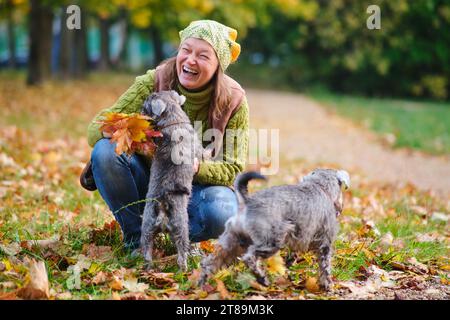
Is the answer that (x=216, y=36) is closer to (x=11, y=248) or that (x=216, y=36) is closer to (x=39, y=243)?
(x=39, y=243)

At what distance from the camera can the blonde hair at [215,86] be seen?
4008 mm

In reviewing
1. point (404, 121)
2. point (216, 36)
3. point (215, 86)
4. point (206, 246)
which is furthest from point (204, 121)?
point (404, 121)

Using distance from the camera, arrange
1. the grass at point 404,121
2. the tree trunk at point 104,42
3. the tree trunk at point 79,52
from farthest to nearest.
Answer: the tree trunk at point 104,42, the tree trunk at point 79,52, the grass at point 404,121

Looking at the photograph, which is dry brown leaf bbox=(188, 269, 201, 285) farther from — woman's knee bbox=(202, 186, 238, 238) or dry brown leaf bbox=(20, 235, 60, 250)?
dry brown leaf bbox=(20, 235, 60, 250)

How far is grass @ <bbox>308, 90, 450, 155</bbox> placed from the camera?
40.6 ft

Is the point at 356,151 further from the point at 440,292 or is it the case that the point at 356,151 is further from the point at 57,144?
the point at 440,292

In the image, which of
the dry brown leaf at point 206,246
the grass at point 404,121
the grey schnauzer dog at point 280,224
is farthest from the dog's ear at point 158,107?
the grass at point 404,121

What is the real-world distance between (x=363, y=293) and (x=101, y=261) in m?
1.63

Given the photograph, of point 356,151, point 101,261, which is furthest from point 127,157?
point 356,151

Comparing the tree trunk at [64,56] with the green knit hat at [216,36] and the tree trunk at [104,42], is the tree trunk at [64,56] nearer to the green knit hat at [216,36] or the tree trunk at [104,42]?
the tree trunk at [104,42]

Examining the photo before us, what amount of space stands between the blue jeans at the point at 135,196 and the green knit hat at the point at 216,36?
85cm

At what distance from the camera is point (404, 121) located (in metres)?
15.9

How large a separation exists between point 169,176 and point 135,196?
18.6 inches

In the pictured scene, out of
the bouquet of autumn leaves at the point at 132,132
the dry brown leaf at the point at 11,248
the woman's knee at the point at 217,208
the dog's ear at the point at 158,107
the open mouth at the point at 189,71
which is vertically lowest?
the dry brown leaf at the point at 11,248
